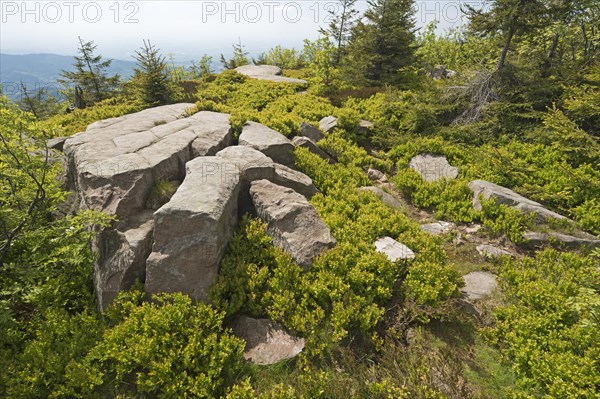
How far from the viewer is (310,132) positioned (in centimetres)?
1536

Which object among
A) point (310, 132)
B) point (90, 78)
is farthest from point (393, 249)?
point (90, 78)

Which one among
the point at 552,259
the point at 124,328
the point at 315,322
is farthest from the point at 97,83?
the point at 552,259

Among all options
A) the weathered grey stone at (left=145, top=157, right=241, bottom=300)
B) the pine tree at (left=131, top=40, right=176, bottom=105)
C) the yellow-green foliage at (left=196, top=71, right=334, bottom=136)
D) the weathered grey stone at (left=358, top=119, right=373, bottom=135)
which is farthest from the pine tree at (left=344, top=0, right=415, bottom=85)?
the weathered grey stone at (left=145, top=157, right=241, bottom=300)

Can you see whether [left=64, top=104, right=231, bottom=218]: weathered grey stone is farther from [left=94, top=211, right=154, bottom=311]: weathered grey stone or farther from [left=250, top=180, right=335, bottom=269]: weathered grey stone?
[left=250, top=180, right=335, bottom=269]: weathered grey stone

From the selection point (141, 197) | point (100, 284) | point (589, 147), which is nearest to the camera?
point (100, 284)

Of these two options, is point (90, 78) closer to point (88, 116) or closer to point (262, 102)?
point (88, 116)

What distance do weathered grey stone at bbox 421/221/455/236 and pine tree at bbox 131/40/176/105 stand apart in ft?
52.7

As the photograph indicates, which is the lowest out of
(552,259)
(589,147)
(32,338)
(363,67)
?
(32,338)

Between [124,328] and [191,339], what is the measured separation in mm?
1570

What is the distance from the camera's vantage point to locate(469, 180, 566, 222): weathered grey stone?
9797 mm

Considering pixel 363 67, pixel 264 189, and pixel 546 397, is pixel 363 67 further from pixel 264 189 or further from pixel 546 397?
pixel 546 397

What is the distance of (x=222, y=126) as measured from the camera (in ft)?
41.0

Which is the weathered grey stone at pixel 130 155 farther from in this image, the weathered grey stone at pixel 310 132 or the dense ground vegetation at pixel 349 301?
the weathered grey stone at pixel 310 132

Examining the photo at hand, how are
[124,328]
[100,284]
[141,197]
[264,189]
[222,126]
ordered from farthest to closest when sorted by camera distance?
[222,126] → [264,189] → [141,197] → [100,284] → [124,328]
